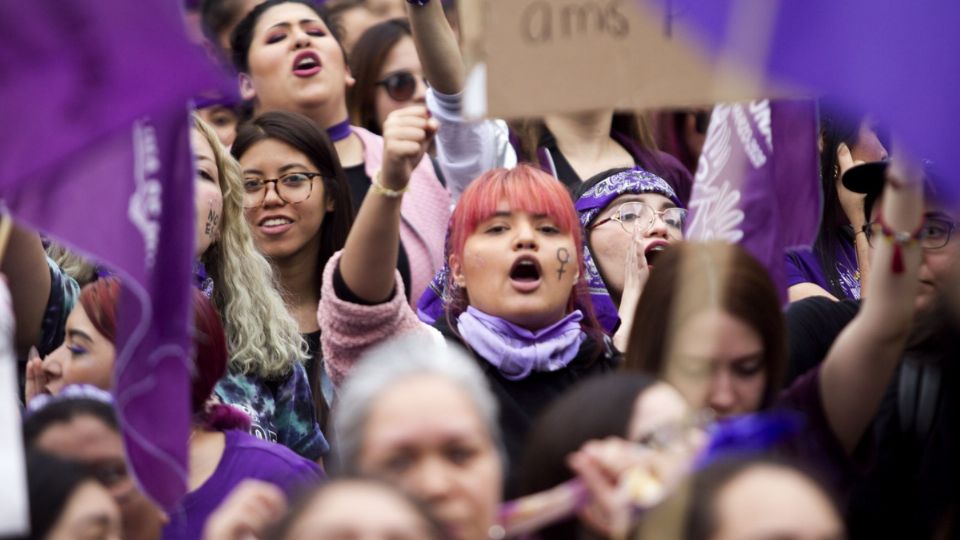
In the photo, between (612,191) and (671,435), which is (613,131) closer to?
(612,191)

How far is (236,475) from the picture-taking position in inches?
173

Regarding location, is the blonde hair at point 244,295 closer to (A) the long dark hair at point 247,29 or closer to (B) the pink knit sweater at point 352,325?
(B) the pink knit sweater at point 352,325

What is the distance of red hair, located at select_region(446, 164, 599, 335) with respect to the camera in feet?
16.4

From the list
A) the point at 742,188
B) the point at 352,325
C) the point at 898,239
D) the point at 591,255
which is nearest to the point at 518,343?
the point at 352,325

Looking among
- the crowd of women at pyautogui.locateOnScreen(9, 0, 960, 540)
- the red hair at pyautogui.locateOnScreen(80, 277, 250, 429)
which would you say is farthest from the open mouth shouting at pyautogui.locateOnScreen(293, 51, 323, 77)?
the red hair at pyautogui.locateOnScreen(80, 277, 250, 429)

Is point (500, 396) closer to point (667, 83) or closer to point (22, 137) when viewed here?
point (667, 83)

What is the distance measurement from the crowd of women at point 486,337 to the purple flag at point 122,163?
9.3 inches

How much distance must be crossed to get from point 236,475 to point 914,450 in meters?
1.45

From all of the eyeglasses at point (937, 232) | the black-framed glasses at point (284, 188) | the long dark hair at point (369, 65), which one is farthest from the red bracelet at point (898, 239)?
the long dark hair at point (369, 65)

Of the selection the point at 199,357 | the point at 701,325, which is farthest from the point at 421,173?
the point at 701,325

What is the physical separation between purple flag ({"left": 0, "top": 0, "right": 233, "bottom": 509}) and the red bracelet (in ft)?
4.36

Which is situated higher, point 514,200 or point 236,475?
point 514,200

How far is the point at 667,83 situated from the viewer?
4035mm

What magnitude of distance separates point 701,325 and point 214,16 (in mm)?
3486
